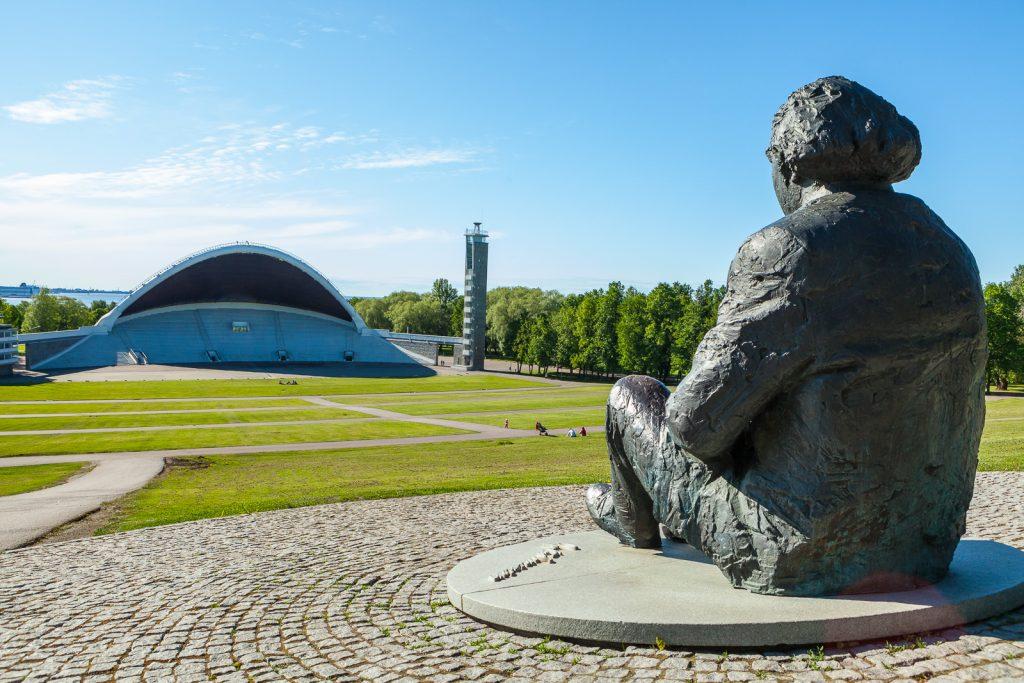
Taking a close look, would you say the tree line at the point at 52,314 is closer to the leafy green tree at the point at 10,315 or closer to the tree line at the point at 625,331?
the leafy green tree at the point at 10,315

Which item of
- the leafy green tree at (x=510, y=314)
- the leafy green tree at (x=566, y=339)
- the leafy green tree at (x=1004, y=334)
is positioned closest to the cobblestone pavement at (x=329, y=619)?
the leafy green tree at (x=1004, y=334)

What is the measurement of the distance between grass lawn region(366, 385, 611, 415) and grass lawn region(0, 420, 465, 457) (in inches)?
274

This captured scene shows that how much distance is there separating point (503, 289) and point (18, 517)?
3811 inches

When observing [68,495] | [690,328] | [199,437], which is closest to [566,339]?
[690,328]

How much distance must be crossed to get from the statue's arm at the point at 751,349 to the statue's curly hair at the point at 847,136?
71 centimetres

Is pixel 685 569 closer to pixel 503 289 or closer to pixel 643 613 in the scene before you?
pixel 643 613

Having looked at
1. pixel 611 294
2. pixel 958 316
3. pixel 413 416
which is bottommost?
pixel 413 416

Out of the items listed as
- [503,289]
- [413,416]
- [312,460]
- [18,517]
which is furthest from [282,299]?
[18,517]

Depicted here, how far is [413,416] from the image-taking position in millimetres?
36906

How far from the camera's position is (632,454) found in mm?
5730

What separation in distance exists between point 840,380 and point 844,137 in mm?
1584

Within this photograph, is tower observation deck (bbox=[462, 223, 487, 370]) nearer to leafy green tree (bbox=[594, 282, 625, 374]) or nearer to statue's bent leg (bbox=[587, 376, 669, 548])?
leafy green tree (bbox=[594, 282, 625, 374])

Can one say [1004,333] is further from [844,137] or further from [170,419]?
[844,137]

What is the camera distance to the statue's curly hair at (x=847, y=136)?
4836 millimetres
